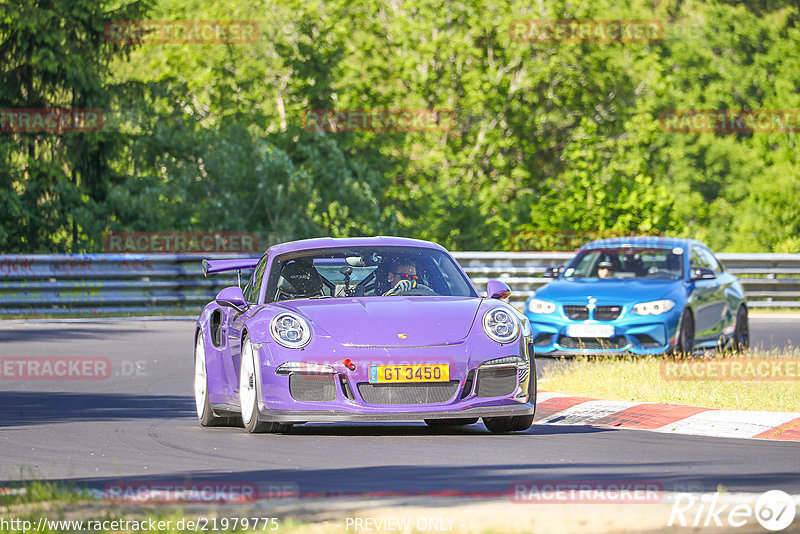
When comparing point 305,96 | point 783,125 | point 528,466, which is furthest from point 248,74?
point 528,466

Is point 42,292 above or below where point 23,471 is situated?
below

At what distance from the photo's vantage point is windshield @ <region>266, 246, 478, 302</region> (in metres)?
11.2

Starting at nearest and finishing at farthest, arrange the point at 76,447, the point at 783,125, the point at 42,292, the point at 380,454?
the point at 380,454
the point at 76,447
the point at 42,292
the point at 783,125

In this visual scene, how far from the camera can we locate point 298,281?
11.4 metres

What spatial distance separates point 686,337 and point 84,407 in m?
7.10

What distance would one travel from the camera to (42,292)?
86.2 feet

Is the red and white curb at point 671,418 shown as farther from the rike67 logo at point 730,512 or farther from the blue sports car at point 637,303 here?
the blue sports car at point 637,303

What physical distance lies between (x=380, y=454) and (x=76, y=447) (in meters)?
2.08

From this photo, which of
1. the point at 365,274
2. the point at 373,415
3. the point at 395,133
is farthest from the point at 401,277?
the point at 395,133

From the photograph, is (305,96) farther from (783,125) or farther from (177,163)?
(783,125)

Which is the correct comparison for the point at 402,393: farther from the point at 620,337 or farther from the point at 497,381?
the point at 620,337

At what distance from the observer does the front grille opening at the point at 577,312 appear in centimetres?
1709

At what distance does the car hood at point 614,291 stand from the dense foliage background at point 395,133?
1615 cm

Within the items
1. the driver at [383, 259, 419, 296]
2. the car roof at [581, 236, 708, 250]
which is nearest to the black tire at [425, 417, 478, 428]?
the driver at [383, 259, 419, 296]
